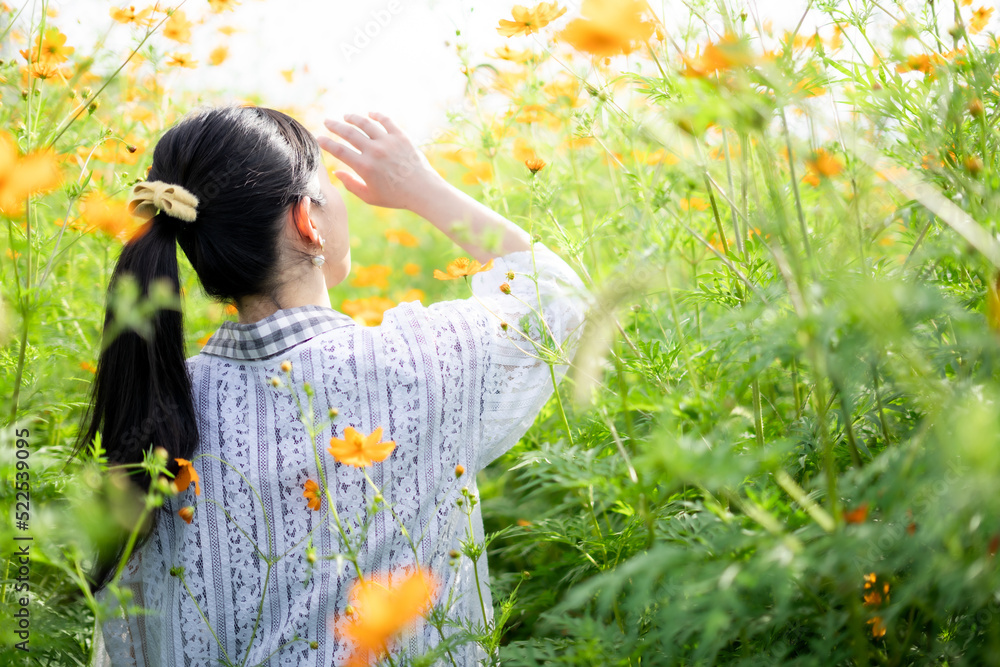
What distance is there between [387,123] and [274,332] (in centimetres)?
45

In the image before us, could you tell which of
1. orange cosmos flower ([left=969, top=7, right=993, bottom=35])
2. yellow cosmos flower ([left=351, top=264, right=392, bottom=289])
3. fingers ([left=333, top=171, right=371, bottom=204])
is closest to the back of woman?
fingers ([left=333, top=171, right=371, bottom=204])

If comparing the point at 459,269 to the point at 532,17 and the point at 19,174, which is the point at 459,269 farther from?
the point at 19,174

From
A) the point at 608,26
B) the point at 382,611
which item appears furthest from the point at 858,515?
the point at 608,26

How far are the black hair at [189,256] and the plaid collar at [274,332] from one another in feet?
0.21

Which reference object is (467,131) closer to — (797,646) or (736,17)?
(736,17)

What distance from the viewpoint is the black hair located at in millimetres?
1022

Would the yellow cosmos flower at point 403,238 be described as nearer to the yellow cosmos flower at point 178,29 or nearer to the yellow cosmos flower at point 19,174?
the yellow cosmos flower at point 178,29

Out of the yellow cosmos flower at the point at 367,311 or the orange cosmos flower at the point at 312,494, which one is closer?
the orange cosmos flower at the point at 312,494

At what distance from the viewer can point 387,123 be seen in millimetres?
1278

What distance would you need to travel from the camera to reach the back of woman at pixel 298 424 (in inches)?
40.6

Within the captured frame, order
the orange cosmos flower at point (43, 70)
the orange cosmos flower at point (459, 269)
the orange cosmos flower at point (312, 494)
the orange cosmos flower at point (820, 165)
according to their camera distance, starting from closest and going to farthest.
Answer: the orange cosmos flower at point (820, 165)
the orange cosmos flower at point (312, 494)
the orange cosmos flower at point (459, 269)
the orange cosmos flower at point (43, 70)

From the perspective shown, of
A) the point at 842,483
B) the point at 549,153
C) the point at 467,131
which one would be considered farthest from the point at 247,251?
the point at 842,483

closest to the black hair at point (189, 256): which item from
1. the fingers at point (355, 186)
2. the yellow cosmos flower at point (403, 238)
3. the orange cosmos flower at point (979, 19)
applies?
the fingers at point (355, 186)

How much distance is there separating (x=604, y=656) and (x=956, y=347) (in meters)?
0.50
